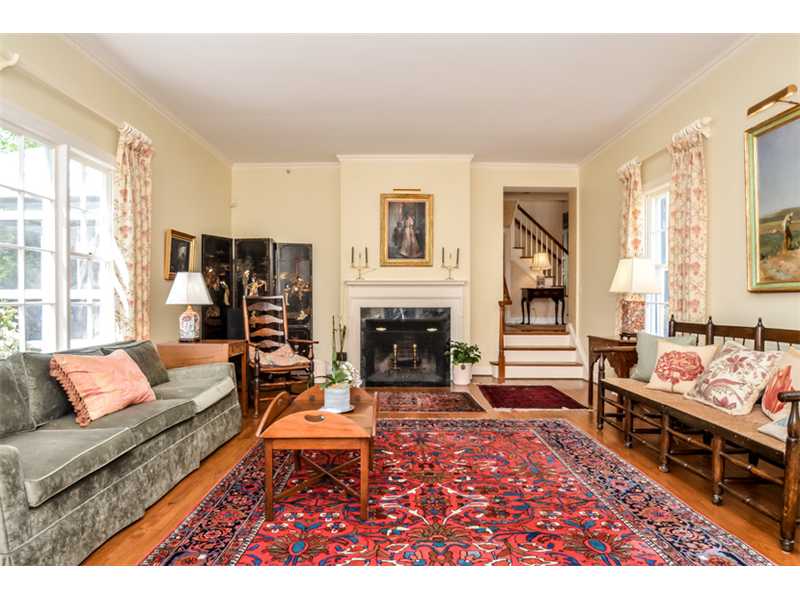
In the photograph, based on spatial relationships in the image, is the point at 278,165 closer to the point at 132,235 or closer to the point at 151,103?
the point at 151,103

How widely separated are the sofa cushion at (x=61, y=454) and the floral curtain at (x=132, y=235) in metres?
1.75

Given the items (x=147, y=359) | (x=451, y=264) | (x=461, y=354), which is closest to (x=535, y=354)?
(x=461, y=354)

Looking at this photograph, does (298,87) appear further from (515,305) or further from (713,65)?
(515,305)

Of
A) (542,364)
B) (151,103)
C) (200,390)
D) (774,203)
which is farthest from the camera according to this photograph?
(542,364)

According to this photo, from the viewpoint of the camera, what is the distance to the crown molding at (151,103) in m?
3.34

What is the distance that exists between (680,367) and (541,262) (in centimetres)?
618

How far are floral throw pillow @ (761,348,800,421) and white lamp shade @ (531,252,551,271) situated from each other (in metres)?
6.74

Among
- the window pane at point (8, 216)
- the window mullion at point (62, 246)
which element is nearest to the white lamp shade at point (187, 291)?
the window mullion at point (62, 246)

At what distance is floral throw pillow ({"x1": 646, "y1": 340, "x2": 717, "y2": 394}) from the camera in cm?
321

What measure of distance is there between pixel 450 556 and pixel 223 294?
4.89 m

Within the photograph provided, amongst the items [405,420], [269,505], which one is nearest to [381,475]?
[269,505]

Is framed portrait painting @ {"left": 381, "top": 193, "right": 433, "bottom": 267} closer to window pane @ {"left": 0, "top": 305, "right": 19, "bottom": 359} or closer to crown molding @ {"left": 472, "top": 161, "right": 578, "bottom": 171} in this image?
crown molding @ {"left": 472, "top": 161, "right": 578, "bottom": 171}

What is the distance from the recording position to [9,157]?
2.89 metres

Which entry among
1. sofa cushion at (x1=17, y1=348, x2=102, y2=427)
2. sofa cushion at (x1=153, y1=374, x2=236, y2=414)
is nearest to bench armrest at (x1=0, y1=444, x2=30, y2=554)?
sofa cushion at (x1=17, y1=348, x2=102, y2=427)
